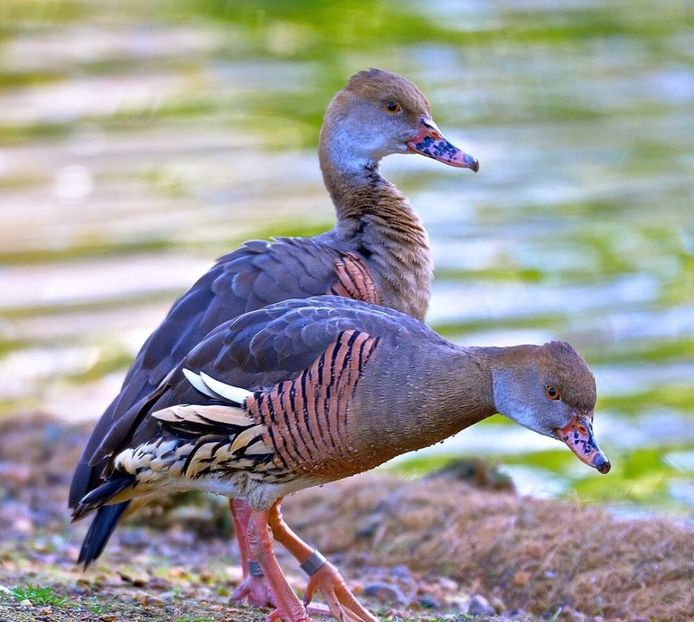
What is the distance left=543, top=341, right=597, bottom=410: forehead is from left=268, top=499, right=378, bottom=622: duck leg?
1510 millimetres

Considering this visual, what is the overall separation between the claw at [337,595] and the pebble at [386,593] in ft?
2.96

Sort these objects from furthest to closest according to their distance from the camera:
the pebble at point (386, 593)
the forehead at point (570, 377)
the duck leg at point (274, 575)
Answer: the pebble at point (386, 593), the duck leg at point (274, 575), the forehead at point (570, 377)

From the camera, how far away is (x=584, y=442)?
652 cm

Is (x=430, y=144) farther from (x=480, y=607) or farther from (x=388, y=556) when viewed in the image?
(x=480, y=607)

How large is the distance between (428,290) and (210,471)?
7.47 feet

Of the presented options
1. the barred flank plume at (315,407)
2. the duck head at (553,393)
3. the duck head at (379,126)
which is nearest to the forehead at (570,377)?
the duck head at (553,393)

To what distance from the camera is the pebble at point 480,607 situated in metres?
7.85

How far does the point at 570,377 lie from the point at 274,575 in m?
1.63

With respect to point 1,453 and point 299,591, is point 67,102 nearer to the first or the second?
point 1,453

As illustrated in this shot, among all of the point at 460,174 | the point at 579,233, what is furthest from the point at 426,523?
the point at 460,174

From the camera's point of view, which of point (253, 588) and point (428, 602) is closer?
point (253, 588)

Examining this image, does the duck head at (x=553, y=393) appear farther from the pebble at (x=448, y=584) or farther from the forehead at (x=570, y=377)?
the pebble at (x=448, y=584)

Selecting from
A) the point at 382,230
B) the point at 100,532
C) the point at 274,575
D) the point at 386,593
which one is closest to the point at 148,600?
the point at 100,532

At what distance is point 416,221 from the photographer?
890 cm
